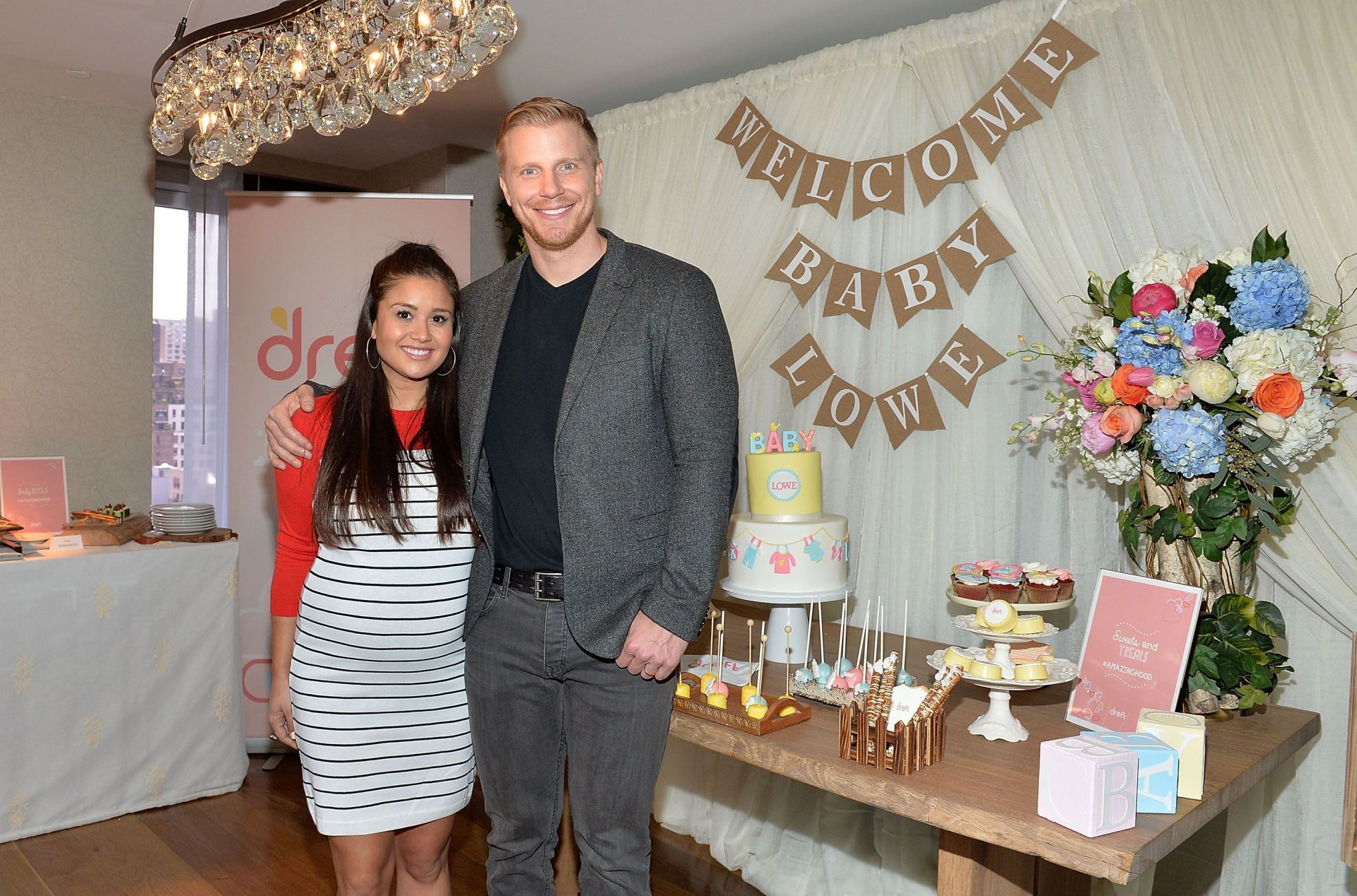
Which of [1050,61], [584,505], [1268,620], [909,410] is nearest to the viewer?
[584,505]

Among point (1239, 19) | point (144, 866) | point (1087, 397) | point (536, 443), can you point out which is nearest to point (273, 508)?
point (144, 866)

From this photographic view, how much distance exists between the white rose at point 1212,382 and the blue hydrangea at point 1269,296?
0.32ft

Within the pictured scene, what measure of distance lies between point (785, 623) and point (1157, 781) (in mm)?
1020

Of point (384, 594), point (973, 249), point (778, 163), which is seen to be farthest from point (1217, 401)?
point (778, 163)

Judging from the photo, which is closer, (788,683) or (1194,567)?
(1194,567)

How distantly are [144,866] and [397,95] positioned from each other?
2.38m

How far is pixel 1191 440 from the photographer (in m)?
1.90

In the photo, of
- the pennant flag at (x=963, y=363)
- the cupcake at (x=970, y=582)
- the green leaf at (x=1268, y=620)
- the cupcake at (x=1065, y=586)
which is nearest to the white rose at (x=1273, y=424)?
the green leaf at (x=1268, y=620)

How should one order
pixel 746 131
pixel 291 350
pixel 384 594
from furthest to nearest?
pixel 291 350 → pixel 746 131 → pixel 384 594

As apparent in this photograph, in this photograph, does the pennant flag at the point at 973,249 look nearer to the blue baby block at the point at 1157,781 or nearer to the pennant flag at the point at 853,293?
the pennant flag at the point at 853,293

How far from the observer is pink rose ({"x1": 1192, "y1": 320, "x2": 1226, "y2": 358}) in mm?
1892

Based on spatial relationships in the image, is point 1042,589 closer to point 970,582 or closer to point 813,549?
point 970,582

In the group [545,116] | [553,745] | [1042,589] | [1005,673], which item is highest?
[545,116]

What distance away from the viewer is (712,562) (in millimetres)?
1674
